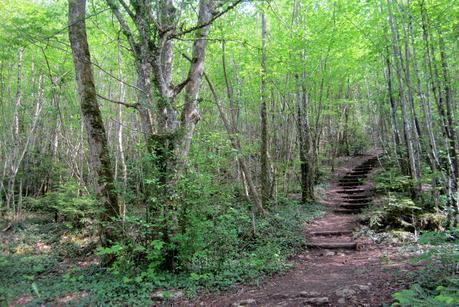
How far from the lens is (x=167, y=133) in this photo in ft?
16.1

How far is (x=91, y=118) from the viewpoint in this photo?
5820 millimetres

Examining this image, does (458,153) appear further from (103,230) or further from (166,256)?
(103,230)

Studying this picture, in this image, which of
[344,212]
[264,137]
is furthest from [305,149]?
[344,212]

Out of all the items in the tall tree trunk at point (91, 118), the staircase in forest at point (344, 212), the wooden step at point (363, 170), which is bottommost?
the staircase in forest at point (344, 212)

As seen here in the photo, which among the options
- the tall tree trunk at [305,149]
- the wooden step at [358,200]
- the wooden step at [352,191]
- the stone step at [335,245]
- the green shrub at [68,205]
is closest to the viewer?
the stone step at [335,245]

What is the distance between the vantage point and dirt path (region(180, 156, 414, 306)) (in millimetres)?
3740

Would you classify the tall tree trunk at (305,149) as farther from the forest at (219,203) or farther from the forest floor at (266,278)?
the forest floor at (266,278)

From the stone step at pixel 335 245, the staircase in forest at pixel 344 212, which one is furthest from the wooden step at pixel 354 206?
the stone step at pixel 335 245

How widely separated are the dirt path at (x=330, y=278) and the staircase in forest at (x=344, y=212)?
0.02 m

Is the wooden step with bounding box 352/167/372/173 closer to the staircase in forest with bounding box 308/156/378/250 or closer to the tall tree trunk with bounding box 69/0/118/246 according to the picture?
the staircase in forest with bounding box 308/156/378/250

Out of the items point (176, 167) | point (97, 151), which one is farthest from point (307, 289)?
point (97, 151)

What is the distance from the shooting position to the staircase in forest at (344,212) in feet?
22.9

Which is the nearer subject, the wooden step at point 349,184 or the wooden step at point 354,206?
the wooden step at point 354,206

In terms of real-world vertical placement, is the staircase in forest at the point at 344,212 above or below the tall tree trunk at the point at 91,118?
below
